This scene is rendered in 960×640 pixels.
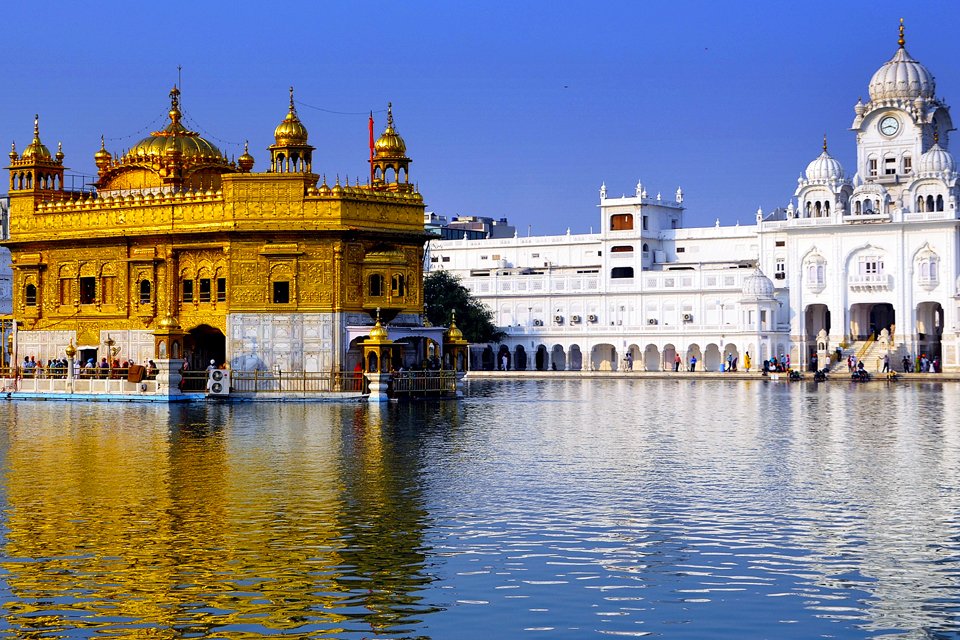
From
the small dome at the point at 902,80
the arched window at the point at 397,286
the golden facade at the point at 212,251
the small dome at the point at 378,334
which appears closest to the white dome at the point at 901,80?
the small dome at the point at 902,80

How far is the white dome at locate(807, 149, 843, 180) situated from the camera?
251ft

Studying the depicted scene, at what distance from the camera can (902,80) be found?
7912cm

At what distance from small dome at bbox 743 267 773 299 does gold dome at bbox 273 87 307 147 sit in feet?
121

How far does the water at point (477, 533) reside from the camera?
38.5 ft

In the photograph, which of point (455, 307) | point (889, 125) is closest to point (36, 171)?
point (455, 307)

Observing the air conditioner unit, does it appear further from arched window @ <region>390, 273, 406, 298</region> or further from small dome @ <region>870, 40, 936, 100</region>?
small dome @ <region>870, 40, 936, 100</region>

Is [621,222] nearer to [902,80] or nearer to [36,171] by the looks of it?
[902,80]

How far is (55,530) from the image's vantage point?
1570cm

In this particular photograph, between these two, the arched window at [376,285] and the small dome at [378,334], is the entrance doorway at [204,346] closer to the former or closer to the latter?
the arched window at [376,285]

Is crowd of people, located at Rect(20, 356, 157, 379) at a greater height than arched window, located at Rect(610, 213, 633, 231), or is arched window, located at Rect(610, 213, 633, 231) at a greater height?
arched window, located at Rect(610, 213, 633, 231)

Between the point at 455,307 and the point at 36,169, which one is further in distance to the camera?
the point at 455,307

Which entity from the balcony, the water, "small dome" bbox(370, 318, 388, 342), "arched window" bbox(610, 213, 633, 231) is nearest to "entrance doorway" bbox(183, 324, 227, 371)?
"small dome" bbox(370, 318, 388, 342)

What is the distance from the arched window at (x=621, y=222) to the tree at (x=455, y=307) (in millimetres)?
10573

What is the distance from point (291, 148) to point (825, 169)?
136ft
